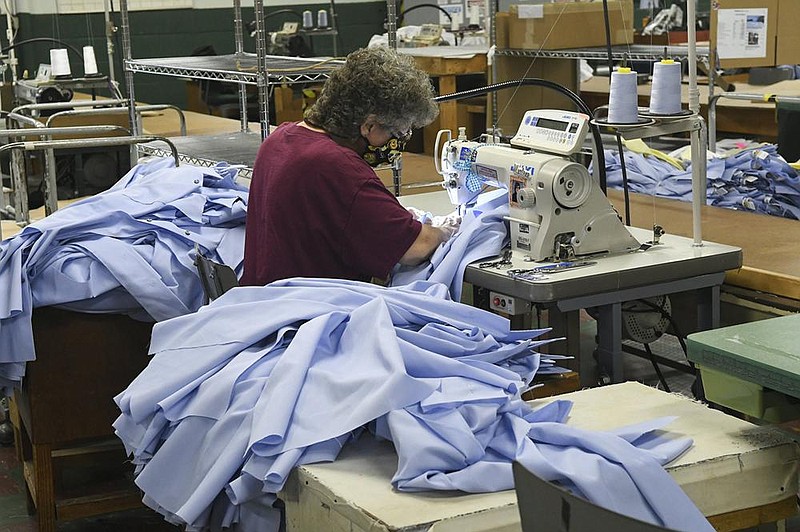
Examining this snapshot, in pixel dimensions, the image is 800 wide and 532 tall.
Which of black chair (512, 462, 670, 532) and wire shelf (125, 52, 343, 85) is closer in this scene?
black chair (512, 462, 670, 532)

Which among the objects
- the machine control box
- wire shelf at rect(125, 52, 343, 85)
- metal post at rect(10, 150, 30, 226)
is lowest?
the machine control box

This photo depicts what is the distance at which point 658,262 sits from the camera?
7.51 ft

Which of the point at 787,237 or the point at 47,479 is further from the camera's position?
the point at 787,237

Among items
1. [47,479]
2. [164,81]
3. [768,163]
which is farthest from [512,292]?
[164,81]

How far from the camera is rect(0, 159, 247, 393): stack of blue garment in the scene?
249cm

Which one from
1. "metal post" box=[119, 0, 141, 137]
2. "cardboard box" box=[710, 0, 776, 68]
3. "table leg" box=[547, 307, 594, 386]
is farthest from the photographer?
"metal post" box=[119, 0, 141, 137]

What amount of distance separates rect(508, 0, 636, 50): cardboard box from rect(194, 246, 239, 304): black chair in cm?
192

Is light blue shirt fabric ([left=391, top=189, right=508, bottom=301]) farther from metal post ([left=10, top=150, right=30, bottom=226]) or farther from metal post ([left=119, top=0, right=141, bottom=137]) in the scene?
metal post ([left=119, top=0, right=141, bottom=137])

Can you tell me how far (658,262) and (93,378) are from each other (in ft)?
4.43

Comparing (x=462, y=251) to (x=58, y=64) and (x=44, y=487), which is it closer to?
(x=44, y=487)

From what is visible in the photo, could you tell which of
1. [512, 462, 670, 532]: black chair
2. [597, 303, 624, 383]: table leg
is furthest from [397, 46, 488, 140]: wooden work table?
[512, 462, 670, 532]: black chair

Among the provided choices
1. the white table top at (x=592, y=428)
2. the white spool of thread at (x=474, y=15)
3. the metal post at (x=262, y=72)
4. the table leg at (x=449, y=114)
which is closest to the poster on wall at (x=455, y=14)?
the white spool of thread at (x=474, y=15)

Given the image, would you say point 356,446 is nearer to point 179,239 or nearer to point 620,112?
point 620,112

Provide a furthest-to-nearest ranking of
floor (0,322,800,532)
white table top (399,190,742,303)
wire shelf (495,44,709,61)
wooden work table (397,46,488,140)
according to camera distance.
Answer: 1. wooden work table (397,46,488,140)
2. wire shelf (495,44,709,61)
3. floor (0,322,800,532)
4. white table top (399,190,742,303)
